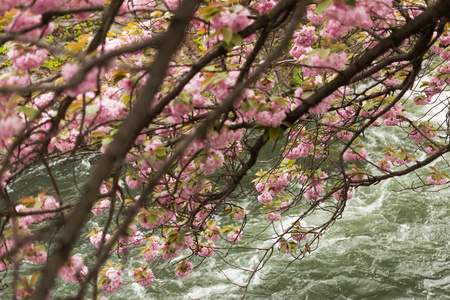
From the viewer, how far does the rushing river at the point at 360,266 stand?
14.5 feet

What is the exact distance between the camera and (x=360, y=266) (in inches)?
186

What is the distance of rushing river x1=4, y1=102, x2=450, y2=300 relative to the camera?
14.5 ft

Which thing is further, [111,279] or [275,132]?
[111,279]

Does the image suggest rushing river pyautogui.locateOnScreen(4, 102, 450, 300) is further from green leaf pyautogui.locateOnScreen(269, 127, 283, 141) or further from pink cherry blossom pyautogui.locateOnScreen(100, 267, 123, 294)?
green leaf pyautogui.locateOnScreen(269, 127, 283, 141)

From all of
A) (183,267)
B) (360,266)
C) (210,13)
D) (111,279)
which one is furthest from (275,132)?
(360,266)

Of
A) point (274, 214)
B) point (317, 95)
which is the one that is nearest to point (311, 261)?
point (274, 214)

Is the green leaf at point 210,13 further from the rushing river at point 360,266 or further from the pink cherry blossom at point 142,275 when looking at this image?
the rushing river at point 360,266

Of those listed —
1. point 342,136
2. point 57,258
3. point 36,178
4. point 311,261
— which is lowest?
point 57,258

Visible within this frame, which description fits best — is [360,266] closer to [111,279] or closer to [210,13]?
[111,279]

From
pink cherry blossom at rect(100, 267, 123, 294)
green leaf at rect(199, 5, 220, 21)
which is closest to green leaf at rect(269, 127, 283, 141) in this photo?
green leaf at rect(199, 5, 220, 21)

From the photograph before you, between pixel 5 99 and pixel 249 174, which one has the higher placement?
pixel 249 174

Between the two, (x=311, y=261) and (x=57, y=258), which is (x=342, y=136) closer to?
(x=311, y=261)

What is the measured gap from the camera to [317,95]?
1939 mm

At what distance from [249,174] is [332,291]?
Answer: 265 centimetres
